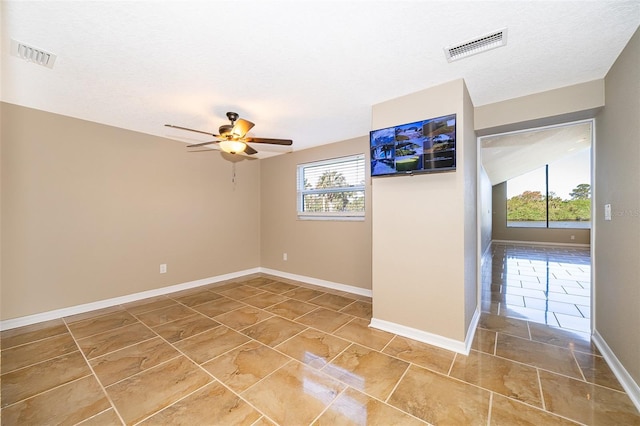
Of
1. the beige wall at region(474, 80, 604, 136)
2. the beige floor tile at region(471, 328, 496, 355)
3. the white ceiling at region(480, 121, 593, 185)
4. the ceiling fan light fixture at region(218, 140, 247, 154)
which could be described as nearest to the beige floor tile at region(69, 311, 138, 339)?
the ceiling fan light fixture at region(218, 140, 247, 154)

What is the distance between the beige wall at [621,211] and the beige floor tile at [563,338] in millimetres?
169

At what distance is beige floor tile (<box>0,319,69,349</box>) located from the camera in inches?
97.0

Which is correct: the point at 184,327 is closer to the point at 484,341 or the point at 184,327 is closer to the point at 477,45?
the point at 484,341

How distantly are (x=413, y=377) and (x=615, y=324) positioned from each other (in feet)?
5.64

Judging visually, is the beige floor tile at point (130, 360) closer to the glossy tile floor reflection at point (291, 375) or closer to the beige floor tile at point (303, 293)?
the glossy tile floor reflection at point (291, 375)

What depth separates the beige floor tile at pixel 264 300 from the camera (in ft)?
11.5

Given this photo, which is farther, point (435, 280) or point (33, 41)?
point (435, 280)

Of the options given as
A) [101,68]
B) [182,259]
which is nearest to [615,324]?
[101,68]

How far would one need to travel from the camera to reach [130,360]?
2.17 meters

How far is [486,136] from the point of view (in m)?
3.01

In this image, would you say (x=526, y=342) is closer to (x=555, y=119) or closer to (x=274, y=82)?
(x=555, y=119)

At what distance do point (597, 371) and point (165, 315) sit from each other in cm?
429

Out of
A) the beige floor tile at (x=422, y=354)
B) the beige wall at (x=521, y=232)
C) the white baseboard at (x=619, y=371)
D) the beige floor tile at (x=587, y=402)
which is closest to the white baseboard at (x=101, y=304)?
the beige floor tile at (x=422, y=354)

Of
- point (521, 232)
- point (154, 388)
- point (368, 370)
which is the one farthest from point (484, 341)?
point (521, 232)
